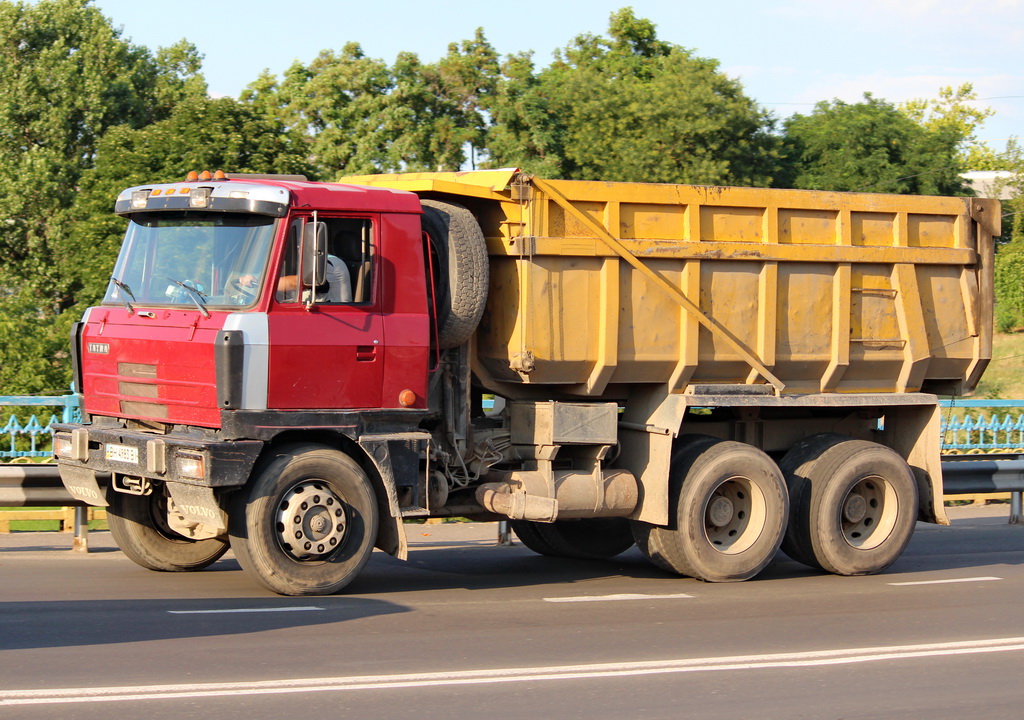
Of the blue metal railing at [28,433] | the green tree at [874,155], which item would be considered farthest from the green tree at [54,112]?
the green tree at [874,155]

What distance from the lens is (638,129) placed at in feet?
140

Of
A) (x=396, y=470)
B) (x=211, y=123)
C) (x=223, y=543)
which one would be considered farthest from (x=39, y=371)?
(x=396, y=470)

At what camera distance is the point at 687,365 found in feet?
32.7

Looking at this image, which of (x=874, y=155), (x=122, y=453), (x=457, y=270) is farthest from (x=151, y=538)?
(x=874, y=155)

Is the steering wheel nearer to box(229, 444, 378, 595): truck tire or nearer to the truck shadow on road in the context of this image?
box(229, 444, 378, 595): truck tire

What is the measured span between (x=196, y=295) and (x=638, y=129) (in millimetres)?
35272

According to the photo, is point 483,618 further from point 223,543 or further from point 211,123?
point 211,123

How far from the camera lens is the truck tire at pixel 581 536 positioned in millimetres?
11195

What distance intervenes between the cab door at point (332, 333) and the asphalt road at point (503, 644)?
1.35 m

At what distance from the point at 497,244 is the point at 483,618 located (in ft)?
9.23

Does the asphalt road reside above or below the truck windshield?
below

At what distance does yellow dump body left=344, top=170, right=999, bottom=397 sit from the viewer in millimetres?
9508

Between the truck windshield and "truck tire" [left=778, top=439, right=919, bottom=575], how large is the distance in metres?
4.80

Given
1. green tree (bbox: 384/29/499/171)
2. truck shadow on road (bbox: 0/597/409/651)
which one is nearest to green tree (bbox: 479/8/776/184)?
green tree (bbox: 384/29/499/171)
